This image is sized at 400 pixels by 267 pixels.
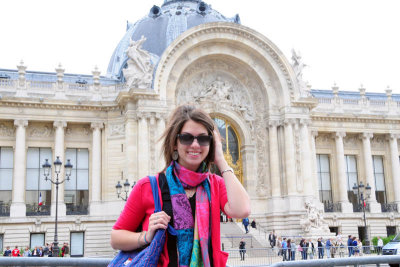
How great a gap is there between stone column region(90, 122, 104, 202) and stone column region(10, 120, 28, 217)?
3.94 metres

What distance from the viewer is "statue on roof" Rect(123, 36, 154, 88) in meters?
28.0

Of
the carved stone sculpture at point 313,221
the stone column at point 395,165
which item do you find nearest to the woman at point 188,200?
the carved stone sculpture at point 313,221

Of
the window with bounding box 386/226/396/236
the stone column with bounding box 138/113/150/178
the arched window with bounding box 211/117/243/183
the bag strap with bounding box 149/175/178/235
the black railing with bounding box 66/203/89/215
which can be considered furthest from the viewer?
the window with bounding box 386/226/396/236

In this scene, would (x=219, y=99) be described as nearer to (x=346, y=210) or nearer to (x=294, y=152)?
(x=294, y=152)

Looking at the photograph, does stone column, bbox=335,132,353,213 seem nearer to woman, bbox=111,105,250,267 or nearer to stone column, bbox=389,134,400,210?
stone column, bbox=389,134,400,210

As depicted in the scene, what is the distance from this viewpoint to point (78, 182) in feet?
95.7

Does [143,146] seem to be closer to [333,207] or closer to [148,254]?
[333,207]

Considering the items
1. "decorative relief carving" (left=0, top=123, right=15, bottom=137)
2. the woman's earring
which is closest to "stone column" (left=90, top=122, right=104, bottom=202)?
"decorative relief carving" (left=0, top=123, right=15, bottom=137)

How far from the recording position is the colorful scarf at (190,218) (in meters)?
2.62

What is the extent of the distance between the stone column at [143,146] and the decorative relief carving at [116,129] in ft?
6.84

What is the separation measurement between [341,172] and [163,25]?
16.6 metres

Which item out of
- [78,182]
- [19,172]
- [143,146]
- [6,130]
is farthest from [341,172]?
[6,130]

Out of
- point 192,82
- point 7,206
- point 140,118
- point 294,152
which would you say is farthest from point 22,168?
point 294,152

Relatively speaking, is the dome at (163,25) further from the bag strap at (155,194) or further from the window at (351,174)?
the bag strap at (155,194)
